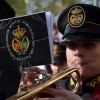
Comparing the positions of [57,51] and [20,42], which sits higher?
[20,42]

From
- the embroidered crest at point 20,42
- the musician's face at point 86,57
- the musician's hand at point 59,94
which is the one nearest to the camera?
the musician's hand at point 59,94

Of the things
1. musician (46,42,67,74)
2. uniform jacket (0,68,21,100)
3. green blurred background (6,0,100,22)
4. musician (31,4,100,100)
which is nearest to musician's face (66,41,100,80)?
musician (31,4,100,100)

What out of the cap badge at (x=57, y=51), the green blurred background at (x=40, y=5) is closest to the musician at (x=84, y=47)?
the cap badge at (x=57, y=51)

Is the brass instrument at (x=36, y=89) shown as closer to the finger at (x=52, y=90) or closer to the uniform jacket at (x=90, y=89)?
the finger at (x=52, y=90)

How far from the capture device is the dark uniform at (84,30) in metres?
3.26

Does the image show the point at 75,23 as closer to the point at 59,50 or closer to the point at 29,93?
the point at 29,93

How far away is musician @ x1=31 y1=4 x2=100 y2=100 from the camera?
3152mm

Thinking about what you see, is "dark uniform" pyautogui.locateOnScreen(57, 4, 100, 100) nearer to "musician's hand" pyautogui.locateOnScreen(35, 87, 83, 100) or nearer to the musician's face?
the musician's face

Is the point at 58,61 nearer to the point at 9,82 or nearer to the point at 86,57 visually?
the point at 9,82

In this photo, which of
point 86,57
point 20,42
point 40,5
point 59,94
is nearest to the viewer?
point 59,94

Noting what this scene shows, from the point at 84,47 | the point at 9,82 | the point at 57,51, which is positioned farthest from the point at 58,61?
the point at 84,47

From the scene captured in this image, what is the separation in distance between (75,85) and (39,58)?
1.98 ft

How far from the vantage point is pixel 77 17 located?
349cm

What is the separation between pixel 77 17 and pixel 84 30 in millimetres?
178
